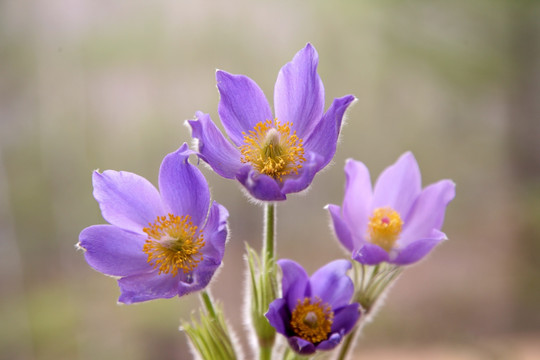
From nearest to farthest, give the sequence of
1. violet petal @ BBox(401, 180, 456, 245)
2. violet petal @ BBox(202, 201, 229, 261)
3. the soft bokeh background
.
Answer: violet petal @ BBox(202, 201, 229, 261)
violet petal @ BBox(401, 180, 456, 245)
the soft bokeh background

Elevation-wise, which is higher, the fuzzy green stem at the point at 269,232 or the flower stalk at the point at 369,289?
the fuzzy green stem at the point at 269,232

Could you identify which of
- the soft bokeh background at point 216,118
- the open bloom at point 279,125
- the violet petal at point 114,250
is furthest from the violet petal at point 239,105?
the soft bokeh background at point 216,118

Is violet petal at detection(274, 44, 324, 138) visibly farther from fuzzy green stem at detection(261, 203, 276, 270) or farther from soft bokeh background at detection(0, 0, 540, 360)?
soft bokeh background at detection(0, 0, 540, 360)

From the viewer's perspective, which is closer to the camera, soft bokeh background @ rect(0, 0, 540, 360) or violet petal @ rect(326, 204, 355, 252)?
violet petal @ rect(326, 204, 355, 252)

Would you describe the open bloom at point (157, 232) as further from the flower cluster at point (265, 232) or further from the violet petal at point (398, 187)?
the violet petal at point (398, 187)

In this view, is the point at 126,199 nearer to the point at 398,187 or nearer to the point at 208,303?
the point at 208,303

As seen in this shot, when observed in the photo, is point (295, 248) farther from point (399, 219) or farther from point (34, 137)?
point (399, 219)

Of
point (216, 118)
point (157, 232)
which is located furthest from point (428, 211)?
point (216, 118)

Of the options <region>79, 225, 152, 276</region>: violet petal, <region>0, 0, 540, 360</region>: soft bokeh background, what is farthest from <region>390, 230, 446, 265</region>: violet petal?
<region>0, 0, 540, 360</region>: soft bokeh background
